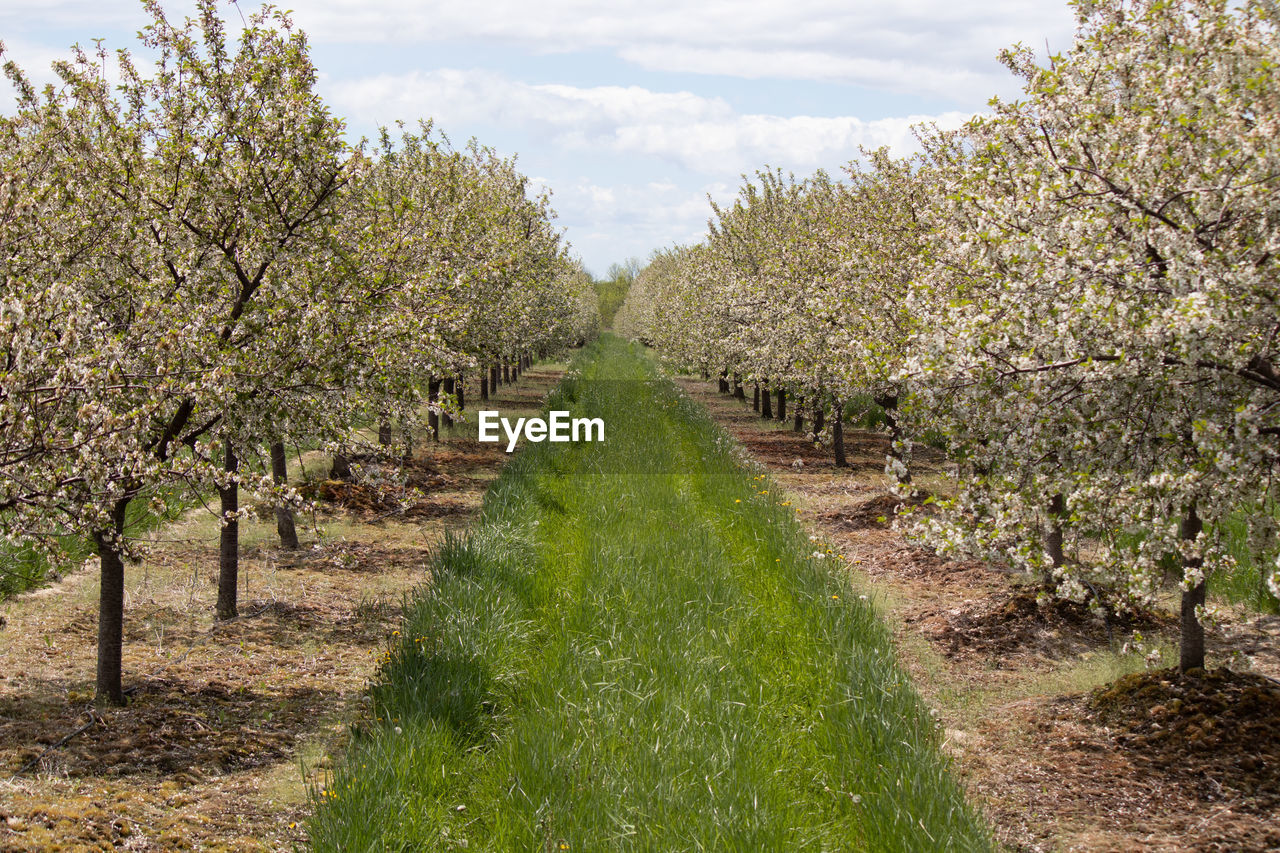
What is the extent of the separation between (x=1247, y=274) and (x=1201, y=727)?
330 cm

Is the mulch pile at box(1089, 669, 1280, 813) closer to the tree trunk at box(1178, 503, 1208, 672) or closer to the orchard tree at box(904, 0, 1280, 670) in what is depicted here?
the tree trunk at box(1178, 503, 1208, 672)

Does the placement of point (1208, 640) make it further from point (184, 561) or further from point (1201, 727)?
point (184, 561)

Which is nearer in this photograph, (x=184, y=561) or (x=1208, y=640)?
(x=1208, y=640)

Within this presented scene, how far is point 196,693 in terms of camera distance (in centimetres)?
746

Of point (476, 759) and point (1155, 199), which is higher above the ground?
point (1155, 199)

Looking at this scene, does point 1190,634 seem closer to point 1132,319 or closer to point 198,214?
point 1132,319

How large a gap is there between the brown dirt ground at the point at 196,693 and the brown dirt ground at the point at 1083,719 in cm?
448

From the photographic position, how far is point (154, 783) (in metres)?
5.89

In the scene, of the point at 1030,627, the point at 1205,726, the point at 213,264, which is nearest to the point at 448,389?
the point at 213,264

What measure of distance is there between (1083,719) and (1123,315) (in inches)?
133

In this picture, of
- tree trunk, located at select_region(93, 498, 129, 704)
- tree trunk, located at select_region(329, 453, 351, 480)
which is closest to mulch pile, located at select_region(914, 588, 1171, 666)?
tree trunk, located at select_region(93, 498, 129, 704)

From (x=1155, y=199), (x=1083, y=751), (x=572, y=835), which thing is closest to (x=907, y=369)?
(x=1155, y=199)

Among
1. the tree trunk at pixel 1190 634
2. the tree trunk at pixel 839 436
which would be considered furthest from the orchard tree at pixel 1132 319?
the tree trunk at pixel 839 436

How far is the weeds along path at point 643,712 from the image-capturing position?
4957mm
